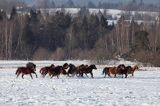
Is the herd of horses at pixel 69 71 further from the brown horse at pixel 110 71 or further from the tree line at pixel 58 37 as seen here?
the tree line at pixel 58 37

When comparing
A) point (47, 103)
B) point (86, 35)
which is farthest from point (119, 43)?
point (47, 103)

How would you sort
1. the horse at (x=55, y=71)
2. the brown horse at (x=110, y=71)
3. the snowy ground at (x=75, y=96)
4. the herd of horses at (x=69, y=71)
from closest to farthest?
the snowy ground at (x=75, y=96) < the horse at (x=55, y=71) < the herd of horses at (x=69, y=71) < the brown horse at (x=110, y=71)

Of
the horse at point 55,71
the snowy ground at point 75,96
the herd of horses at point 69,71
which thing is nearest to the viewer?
the snowy ground at point 75,96

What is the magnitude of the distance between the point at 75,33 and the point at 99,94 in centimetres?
8455

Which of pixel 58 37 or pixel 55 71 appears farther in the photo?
pixel 58 37

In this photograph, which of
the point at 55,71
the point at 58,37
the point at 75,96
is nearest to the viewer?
the point at 75,96

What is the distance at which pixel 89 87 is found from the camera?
84.5 feet

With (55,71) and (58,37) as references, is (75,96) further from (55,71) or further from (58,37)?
(58,37)

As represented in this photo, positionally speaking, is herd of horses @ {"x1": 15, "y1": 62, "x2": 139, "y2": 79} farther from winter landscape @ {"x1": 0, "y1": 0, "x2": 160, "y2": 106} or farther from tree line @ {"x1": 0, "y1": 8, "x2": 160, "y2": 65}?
tree line @ {"x1": 0, "y1": 8, "x2": 160, "y2": 65}

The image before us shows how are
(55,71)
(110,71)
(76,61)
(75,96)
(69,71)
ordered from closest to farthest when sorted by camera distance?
(75,96)
(55,71)
(69,71)
(110,71)
(76,61)

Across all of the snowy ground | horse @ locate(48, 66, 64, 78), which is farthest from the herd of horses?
the snowy ground

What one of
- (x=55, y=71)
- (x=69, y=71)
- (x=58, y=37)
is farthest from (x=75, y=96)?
(x=58, y=37)

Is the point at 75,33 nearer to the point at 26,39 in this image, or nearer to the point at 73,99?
the point at 26,39

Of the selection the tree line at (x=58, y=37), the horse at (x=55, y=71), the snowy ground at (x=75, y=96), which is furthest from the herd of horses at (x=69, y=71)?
the tree line at (x=58, y=37)
